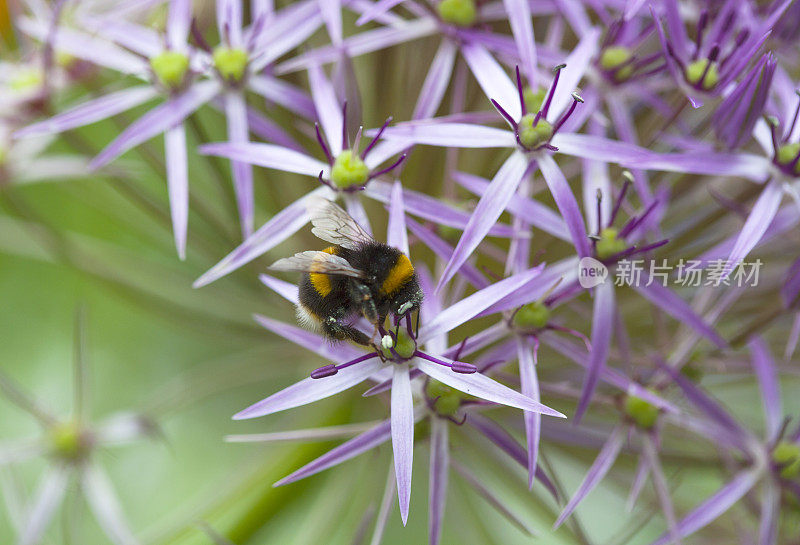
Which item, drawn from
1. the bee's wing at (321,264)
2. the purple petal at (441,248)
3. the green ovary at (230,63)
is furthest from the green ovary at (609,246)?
the green ovary at (230,63)

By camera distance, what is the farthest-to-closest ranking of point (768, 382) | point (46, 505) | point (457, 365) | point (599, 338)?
point (46, 505)
point (768, 382)
point (599, 338)
point (457, 365)

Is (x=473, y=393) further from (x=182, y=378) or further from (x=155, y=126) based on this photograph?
(x=182, y=378)

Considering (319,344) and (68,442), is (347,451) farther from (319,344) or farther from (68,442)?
(68,442)

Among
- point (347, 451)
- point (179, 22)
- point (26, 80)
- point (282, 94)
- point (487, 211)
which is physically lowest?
point (347, 451)

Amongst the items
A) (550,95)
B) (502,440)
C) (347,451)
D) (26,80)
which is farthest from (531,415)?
(26,80)

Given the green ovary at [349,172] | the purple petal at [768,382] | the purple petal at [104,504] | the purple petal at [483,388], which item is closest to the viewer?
the purple petal at [483,388]

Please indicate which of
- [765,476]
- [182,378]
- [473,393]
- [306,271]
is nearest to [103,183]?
[182,378]

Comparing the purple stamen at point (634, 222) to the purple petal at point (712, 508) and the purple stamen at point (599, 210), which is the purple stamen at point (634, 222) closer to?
the purple stamen at point (599, 210)
